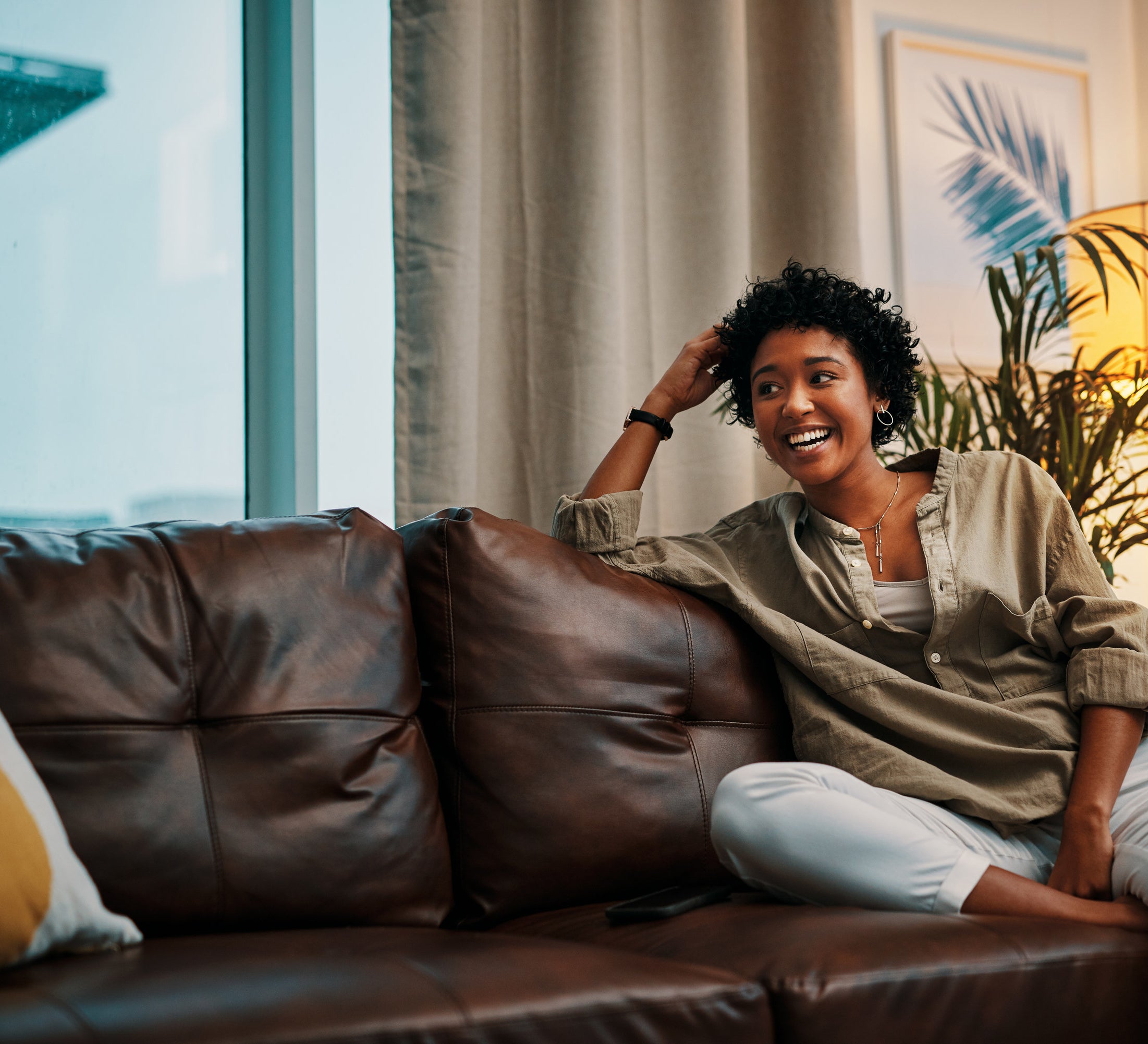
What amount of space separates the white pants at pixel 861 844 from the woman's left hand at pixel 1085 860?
0.02 meters

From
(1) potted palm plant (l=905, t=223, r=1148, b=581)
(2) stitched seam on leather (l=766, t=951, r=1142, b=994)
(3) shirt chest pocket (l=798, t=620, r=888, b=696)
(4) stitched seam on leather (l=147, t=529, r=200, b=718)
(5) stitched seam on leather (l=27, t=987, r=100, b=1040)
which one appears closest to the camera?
(5) stitched seam on leather (l=27, t=987, r=100, b=1040)

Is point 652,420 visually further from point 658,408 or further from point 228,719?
point 228,719

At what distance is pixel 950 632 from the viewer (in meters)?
1.59

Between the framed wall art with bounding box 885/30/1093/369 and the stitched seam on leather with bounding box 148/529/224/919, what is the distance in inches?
76.9

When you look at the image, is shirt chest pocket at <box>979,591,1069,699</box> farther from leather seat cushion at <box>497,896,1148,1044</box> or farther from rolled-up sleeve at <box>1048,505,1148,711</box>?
leather seat cushion at <box>497,896,1148,1044</box>

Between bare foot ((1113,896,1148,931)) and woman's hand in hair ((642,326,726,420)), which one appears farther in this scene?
woman's hand in hair ((642,326,726,420))

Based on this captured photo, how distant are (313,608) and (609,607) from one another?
395mm

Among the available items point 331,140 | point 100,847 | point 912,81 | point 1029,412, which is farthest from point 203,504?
point 912,81

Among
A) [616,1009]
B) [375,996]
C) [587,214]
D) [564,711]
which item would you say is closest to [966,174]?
[587,214]

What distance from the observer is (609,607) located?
1.55 meters

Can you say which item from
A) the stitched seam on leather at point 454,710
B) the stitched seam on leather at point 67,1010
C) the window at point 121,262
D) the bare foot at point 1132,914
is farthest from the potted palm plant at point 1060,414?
the stitched seam on leather at point 67,1010

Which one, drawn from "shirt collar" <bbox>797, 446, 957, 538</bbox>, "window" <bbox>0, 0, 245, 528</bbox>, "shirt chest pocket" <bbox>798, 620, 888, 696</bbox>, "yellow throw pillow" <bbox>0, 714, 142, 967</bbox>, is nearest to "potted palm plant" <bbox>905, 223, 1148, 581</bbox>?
"shirt collar" <bbox>797, 446, 957, 538</bbox>

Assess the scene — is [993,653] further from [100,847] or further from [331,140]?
[331,140]

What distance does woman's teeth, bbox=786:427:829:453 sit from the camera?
171cm
